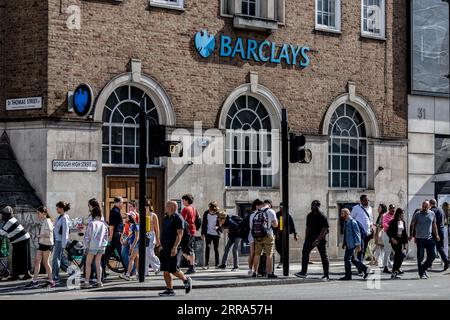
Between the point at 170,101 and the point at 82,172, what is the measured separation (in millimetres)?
3274

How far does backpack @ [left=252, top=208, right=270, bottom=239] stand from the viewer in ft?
81.0

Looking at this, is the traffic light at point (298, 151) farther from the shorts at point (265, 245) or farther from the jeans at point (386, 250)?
the jeans at point (386, 250)

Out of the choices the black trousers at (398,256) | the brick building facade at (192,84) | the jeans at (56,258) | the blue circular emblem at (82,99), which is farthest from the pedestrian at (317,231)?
the blue circular emblem at (82,99)

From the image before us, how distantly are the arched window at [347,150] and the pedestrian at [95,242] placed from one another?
462 inches

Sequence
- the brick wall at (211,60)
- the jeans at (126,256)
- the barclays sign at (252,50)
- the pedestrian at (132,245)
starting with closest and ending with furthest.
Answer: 1. the pedestrian at (132,245)
2. the jeans at (126,256)
3. the brick wall at (211,60)
4. the barclays sign at (252,50)

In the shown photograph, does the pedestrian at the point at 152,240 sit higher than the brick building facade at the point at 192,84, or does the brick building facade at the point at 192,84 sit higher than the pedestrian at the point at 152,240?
the brick building facade at the point at 192,84

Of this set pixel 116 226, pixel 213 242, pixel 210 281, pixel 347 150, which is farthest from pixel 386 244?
pixel 116 226

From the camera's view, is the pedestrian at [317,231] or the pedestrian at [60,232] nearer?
the pedestrian at [60,232]

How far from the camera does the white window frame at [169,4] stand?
28.5 metres

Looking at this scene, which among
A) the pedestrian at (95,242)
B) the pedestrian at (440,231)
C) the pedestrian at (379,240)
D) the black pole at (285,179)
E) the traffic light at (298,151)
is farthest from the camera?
the pedestrian at (440,231)

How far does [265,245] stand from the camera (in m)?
24.8

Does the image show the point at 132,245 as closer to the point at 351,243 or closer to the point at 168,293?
the point at 168,293

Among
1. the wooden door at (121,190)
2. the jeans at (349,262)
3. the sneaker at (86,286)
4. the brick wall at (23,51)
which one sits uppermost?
the brick wall at (23,51)

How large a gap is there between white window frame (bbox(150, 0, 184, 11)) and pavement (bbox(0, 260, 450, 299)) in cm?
664
